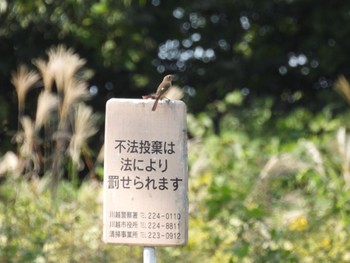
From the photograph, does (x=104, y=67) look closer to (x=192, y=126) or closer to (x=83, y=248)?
(x=192, y=126)

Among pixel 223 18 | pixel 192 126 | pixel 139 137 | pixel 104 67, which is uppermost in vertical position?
pixel 223 18

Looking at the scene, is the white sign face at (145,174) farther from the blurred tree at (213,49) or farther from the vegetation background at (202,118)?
the blurred tree at (213,49)

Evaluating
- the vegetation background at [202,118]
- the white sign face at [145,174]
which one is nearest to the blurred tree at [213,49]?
the vegetation background at [202,118]

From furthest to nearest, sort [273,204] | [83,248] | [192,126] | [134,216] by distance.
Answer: [192,126] < [273,204] < [83,248] < [134,216]

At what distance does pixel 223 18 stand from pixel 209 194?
686 centimetres

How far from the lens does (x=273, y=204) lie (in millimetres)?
8680

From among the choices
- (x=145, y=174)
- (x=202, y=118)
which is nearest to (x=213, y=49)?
(x=202, y=118)

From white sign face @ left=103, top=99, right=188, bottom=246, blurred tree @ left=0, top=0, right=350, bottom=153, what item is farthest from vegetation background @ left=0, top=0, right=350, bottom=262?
white sign face @ left=103, top=99, right=188, bottom=246

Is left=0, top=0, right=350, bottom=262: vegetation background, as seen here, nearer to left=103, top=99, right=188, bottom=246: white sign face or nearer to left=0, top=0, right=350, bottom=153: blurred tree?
left=0, top=0, right=350, bottom=153: blurred tree

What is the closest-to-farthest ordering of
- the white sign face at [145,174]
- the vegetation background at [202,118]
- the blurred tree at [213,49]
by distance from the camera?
the white sign face at [145,174] < the vegetation background at [202,118] < the blurred tree at [213,49]

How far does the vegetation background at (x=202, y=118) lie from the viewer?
8.10m

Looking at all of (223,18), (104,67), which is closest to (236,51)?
(223,18)

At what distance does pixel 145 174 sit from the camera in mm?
5211

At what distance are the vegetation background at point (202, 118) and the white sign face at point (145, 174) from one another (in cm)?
241
